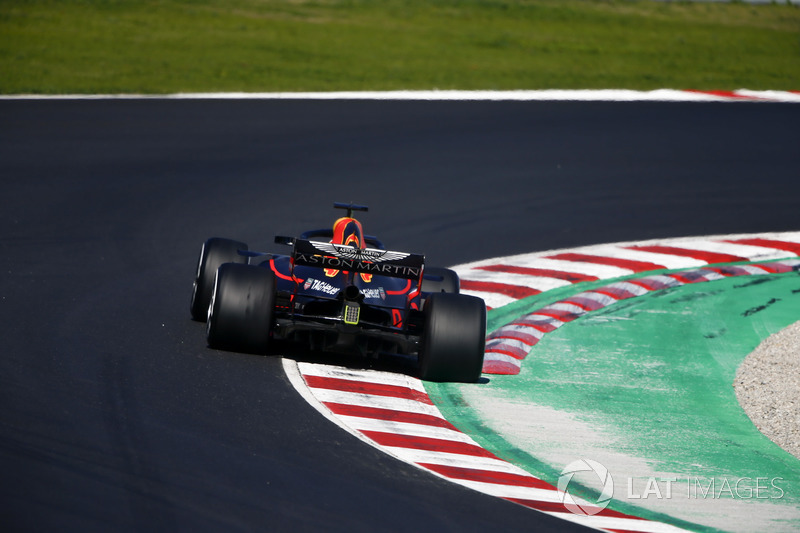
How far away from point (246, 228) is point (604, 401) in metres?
6.31

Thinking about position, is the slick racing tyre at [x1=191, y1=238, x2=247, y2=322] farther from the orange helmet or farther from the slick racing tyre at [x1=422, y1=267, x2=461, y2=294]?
the slick racing tyre at [x1=422, y1=267, x2=461, y2=294]

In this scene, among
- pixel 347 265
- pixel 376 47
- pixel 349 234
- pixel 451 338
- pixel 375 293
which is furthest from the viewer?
pixel 376 47

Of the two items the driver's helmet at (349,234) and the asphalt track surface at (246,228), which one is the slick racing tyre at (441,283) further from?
the asphalt track surface at (246,228)

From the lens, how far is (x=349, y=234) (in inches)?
435

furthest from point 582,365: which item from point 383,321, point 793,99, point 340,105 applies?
point 793,99

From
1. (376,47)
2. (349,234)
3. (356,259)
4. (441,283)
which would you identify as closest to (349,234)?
(349,234)

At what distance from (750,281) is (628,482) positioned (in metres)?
7.17

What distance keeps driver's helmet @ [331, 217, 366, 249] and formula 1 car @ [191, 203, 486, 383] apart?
38cm

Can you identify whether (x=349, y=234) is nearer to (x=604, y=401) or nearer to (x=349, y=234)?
(x=349, y=234)

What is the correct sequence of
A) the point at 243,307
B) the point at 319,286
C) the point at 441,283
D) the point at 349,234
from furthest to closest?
the point at 441,283
the point at 349,234
the point at 319,286
the point at 243,307

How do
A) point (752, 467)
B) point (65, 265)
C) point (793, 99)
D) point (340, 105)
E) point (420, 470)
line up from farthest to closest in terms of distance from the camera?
point (793, 99), point (340, 105), point (65, 265), point (752, 467), point (420, 470)

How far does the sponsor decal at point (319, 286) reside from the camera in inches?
412

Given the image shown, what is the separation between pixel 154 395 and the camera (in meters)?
9.06

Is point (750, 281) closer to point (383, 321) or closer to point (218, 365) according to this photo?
point (383, 321)
